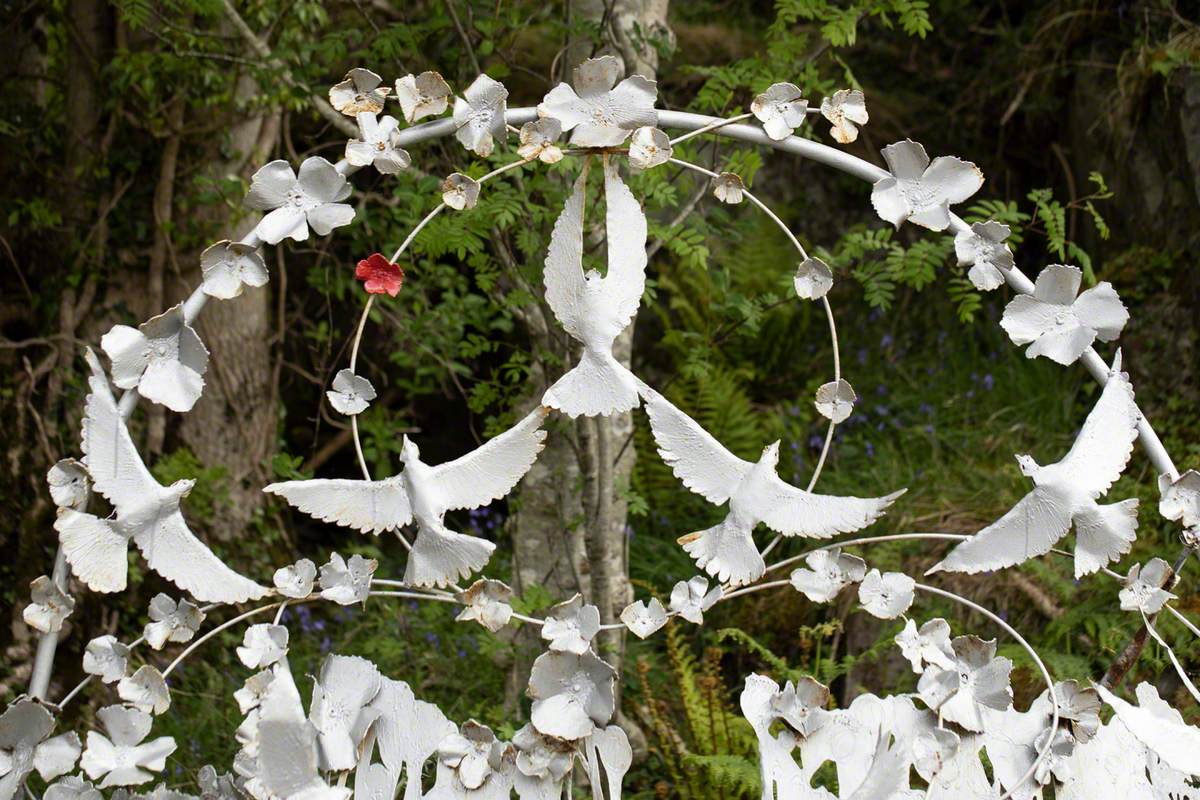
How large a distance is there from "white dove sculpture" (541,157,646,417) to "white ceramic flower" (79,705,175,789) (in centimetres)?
64

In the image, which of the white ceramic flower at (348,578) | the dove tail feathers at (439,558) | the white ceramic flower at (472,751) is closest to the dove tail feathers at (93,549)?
the white ceramic flower at (348,578)

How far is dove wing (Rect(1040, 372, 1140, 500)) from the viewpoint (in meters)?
1.46

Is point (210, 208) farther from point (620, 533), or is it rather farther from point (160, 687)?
point (160, 687)

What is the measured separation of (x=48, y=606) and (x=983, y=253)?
126 centimetres

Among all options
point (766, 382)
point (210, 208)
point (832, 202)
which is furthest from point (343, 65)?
point (832, 202)

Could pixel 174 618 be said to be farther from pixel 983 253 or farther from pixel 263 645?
pixel 983 253

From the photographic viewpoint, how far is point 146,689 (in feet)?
4.80

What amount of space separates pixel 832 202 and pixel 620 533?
104 inches

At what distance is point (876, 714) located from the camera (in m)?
1.58

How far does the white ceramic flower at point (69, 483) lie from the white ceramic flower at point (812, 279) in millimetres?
936

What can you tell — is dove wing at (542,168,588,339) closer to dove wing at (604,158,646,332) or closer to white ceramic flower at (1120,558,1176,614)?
dove wing at (604,158,646,332)

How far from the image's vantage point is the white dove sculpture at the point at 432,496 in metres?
1.45

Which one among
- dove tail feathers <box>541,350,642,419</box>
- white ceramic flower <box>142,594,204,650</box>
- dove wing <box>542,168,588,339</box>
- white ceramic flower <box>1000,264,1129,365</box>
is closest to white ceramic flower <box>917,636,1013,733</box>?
white ceramic flower <box>1000,264,1129,365</box>

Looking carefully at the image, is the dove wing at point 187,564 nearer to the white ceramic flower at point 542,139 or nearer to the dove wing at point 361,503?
the dove wing at point 361,503
